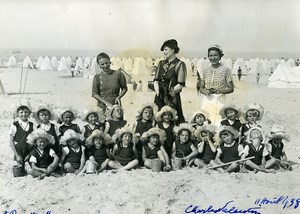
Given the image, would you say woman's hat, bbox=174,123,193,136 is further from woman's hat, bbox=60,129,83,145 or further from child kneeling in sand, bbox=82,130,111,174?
woman's hat, bbox=60,129,83,145

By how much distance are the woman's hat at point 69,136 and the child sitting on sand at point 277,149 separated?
37.9 inches

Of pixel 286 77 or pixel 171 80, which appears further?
pixel 286 77

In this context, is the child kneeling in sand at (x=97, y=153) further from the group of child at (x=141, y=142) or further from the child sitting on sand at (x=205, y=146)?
the child sitting on sand at (x=205, y=146)

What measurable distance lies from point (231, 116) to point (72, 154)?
2.70 feet

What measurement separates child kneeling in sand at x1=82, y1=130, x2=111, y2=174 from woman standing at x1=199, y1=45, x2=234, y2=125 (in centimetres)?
54

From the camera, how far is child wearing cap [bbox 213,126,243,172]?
1997mm

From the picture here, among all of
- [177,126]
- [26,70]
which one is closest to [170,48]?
[177,126]

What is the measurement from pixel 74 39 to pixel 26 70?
1.03 ft

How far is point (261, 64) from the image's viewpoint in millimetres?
2121

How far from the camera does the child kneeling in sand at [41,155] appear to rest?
→ 196 cm

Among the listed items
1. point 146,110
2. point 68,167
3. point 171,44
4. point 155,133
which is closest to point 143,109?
point 146,110

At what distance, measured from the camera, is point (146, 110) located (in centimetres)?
201
